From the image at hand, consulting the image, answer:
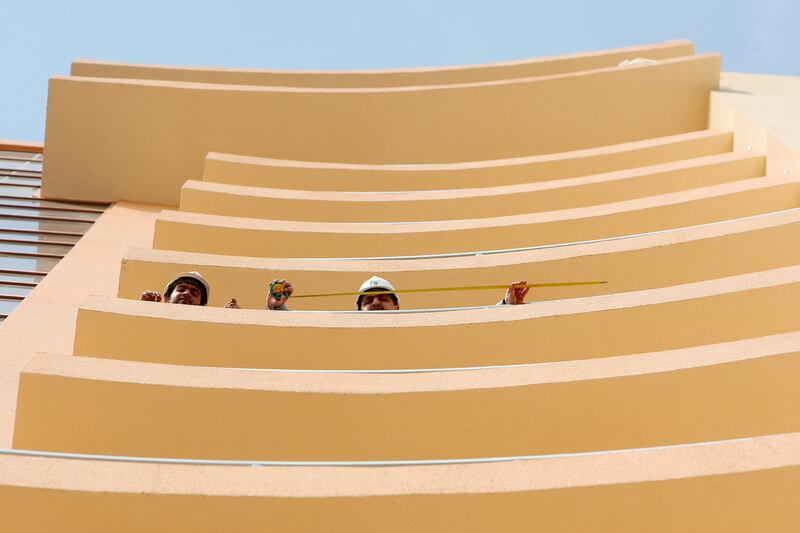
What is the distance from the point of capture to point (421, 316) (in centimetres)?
923

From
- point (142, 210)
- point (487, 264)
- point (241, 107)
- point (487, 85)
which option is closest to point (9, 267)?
point (142, 210)

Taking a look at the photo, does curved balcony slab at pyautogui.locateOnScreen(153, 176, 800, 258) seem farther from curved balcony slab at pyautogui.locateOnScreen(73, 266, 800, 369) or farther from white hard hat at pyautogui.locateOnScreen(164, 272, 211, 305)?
curved balcony slab at pyautogui.locateOnScreen(73, 266, 800, 369)

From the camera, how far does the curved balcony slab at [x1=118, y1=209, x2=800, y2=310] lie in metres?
10.6

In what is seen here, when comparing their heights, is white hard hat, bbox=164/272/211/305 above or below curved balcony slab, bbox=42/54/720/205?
below

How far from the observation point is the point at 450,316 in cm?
926

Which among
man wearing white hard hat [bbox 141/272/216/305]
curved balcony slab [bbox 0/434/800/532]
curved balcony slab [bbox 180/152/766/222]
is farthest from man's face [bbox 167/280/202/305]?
curved balcony slab [bbox 180/152/766/222]

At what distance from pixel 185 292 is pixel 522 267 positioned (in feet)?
9.78

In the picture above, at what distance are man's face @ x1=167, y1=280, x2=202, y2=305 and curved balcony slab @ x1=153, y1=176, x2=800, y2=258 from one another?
2401 millimetres

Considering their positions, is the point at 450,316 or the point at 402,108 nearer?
the point at 450,316

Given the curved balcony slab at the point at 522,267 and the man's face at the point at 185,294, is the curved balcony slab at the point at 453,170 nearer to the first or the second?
the curved balcony slab at the point at 522,267

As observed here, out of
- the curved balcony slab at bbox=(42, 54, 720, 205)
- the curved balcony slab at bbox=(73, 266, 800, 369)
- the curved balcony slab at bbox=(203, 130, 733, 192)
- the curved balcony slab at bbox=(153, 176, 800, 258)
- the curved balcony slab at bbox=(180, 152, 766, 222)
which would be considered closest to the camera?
the curved balcony slab at bbox=(73, 266, 800, 369)

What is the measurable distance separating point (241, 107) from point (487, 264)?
6.08 m

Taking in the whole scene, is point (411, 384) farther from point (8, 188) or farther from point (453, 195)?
point (8, 188)

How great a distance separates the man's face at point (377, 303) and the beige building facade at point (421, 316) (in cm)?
40
